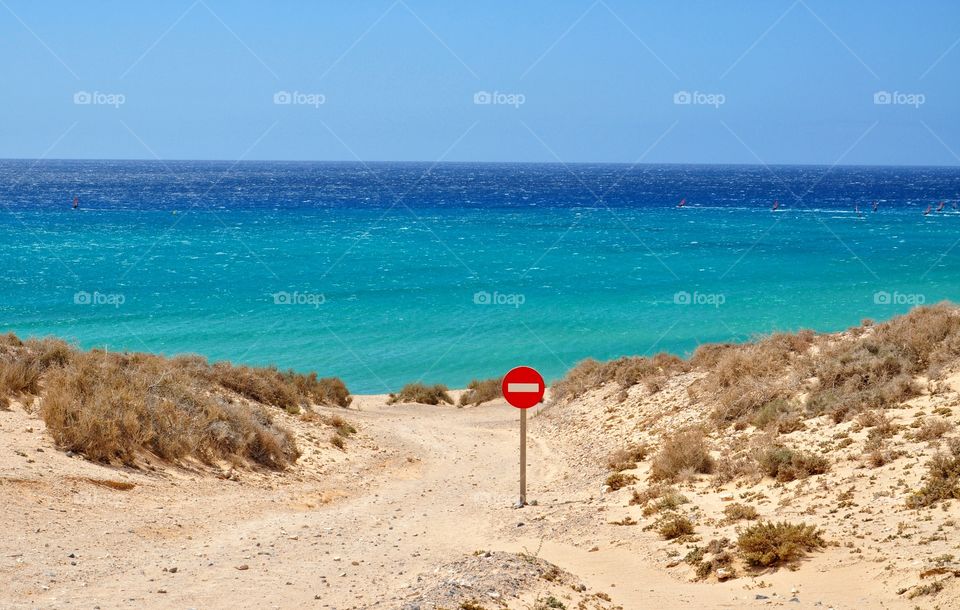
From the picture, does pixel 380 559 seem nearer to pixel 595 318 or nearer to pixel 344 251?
pixel 595 318

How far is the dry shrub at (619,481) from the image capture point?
12.4m

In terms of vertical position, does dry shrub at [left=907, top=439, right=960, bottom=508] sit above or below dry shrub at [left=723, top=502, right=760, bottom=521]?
above

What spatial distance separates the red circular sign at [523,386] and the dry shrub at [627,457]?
6.94 feet

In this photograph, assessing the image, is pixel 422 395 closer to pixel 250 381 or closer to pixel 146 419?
pixel 250 381

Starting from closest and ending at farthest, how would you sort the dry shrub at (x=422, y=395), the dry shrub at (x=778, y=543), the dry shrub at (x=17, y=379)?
1. the dry shrub at (x=778, y=543)
2. the dry shrub at (x=17, y=379)
3. the dry shrub at (x=422, y=395)

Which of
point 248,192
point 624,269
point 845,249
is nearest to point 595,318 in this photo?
point 624,269

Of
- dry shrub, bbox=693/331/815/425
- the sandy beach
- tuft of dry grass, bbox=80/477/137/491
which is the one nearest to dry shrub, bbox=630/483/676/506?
the sandy beach

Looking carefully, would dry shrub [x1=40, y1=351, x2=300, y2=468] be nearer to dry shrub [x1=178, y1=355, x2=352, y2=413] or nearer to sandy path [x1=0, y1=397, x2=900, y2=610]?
sandy path [x1=0, y1=397, x2=900, y2=610]

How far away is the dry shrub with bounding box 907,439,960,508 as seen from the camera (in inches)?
339

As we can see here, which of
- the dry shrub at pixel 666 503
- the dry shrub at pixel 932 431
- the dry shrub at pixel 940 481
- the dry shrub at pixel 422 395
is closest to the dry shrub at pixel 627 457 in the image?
the dry shrub at pixel 666 503

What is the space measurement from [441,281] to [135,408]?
3478 centimetres

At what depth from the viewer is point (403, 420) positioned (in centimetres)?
2089

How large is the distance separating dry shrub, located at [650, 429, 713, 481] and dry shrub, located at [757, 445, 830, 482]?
0.99 meters

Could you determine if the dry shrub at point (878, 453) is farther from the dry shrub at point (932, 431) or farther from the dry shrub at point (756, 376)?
the dry shrub at point (756, 376)
